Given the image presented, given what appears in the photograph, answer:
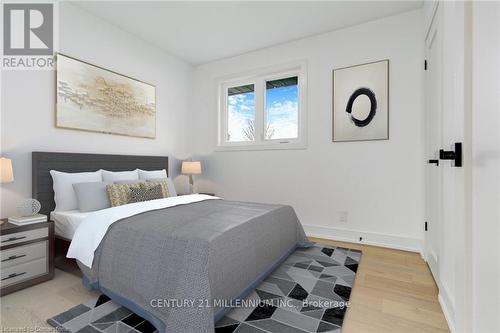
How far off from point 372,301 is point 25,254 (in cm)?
279

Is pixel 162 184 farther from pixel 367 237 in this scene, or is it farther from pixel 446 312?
pixel 446 312

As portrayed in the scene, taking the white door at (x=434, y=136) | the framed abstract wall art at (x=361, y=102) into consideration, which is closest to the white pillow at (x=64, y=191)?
the framed abstract wall art at (x=361, y=102)

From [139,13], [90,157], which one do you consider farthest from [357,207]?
[139,13]

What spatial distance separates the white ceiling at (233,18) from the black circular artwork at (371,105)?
0.92 meters

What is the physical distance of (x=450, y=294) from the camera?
1.55 meters

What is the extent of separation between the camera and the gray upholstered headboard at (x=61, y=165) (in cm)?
248

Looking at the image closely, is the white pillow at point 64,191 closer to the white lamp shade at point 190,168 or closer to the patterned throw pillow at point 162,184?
the patterned throw pillow at point 162,184

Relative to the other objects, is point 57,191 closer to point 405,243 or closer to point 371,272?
point 371,272

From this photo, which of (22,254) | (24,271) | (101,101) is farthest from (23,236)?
(101,101)

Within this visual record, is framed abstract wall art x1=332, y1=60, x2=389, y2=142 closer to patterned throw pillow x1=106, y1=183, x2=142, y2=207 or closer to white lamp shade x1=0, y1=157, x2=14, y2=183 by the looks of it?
patterned throw pillow x1=106, y1=183, x2=142, y2=207

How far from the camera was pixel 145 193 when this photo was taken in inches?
108

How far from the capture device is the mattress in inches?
88.0

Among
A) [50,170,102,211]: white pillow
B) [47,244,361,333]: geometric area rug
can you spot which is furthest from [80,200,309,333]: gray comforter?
[50,170,102,211]: white pillow

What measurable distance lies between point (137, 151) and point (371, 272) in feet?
10.9
